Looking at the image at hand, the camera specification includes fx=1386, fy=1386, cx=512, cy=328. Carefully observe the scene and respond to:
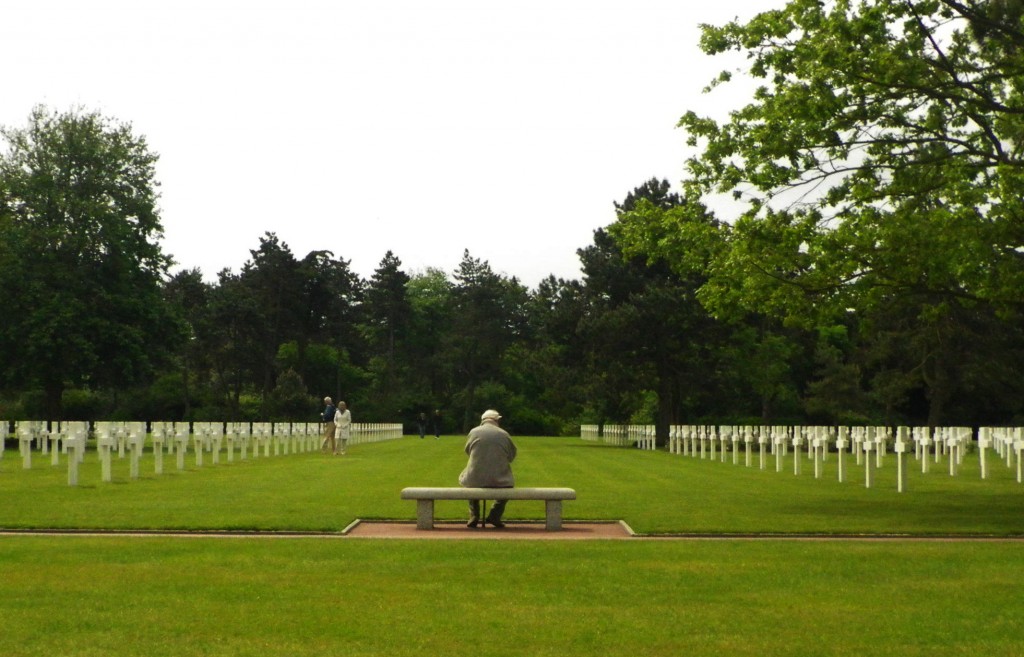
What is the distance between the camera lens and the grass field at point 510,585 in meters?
8.98

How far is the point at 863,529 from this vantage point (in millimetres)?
17219

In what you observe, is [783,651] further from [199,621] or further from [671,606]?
[199,621]

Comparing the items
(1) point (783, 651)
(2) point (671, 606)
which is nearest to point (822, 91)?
(2) point (671, 606)

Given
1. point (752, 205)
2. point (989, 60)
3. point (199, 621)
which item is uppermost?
point (989, 60)

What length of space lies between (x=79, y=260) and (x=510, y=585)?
51.8 meters

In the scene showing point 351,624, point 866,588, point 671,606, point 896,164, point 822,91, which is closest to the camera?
point 351,624

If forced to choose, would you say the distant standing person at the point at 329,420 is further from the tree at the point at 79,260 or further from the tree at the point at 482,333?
the tree at the point at 482,333

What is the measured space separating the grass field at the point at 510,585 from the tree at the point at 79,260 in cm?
3688

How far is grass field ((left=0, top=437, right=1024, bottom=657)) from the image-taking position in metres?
8.98

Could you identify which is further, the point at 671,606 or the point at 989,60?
the point at 989,60

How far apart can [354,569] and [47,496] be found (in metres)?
11.4

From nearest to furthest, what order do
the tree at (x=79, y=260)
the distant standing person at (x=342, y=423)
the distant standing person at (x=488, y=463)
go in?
the distant standing person at (x=488, y=463), the distant standing person at (x=342, y=423), the tree at (x=79, y=260)

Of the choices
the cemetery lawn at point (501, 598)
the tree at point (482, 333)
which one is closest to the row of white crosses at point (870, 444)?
the cemetery lawn at point (501, 598)

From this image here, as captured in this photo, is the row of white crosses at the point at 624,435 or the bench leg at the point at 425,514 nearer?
the bench leg at the point at 425,514
